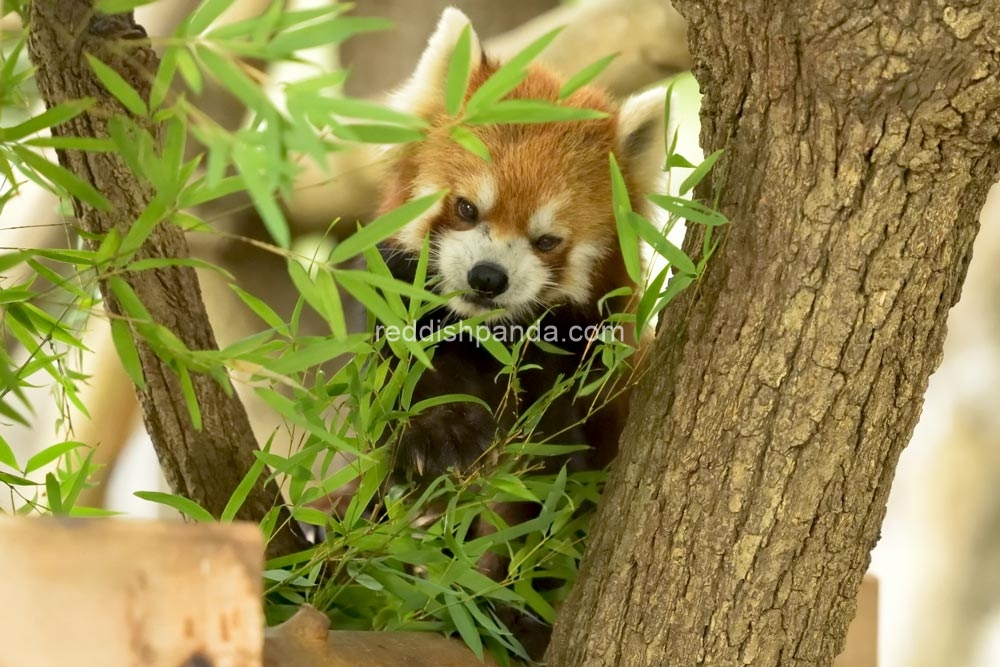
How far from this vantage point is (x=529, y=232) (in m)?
2.23

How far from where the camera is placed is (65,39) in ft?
5.60

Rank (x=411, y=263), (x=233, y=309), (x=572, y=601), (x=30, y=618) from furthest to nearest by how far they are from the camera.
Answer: (x=233, y=309), (x=411, y=263), (x=572, y=601), (x=30, y=618)

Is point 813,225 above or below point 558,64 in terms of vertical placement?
below

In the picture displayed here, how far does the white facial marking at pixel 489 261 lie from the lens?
218cm

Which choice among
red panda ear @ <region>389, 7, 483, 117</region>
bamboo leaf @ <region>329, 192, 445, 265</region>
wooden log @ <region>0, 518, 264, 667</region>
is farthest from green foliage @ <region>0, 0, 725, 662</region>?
red panda ear @ <region>389, 7, 483, 117</region>

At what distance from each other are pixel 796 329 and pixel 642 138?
3.21ft

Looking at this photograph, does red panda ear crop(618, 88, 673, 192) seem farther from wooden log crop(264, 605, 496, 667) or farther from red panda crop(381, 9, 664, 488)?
wooden log crop(264, 605, 496, 667)

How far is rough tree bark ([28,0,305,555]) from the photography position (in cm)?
172

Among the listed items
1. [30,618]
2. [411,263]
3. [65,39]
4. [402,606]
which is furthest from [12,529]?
[411,263]

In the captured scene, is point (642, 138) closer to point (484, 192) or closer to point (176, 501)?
point (484, 192)

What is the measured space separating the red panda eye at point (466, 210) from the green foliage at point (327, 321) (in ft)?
1.20

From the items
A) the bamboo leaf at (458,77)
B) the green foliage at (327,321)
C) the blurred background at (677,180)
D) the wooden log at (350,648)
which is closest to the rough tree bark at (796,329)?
the green foliage at (327,321)

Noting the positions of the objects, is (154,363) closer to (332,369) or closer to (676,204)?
→ (676,204)

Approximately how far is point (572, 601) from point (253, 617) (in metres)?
0.74
